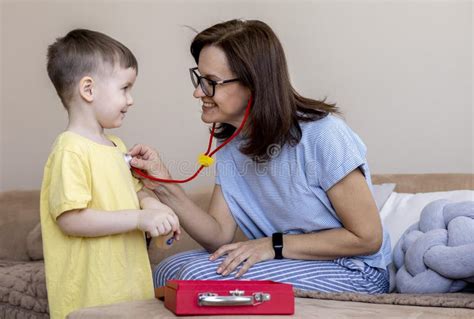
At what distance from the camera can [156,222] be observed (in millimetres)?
1743

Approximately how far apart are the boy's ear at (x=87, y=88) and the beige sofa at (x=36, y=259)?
1.64ft

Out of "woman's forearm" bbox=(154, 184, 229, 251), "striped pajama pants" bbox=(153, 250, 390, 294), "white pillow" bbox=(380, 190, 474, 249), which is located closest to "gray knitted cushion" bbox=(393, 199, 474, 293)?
"striped pajama pants" bbox=(153, 250, 390, 294)

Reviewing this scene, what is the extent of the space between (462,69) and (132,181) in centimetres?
145

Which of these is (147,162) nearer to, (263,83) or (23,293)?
(263,83)

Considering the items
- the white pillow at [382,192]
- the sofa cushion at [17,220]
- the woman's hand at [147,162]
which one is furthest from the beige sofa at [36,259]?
the woman's hand at [147,162]

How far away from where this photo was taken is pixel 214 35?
2102 mm

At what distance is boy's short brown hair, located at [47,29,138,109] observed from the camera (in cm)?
180

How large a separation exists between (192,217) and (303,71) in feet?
3.63

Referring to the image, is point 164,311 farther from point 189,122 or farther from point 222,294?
point 189,122

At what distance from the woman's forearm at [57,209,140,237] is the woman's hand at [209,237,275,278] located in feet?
1.05

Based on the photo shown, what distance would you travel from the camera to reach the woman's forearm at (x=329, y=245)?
6.65 feet

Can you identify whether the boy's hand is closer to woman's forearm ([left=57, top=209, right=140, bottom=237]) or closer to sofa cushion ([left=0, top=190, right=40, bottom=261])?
woman's forearm ([left=57, top=209, right=140, bottom=237])

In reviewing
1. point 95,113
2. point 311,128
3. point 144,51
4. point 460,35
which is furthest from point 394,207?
point 144,51

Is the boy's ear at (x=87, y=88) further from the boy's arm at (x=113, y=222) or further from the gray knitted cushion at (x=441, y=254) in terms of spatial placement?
the gray knitted cushion at (x=441, y=254)
